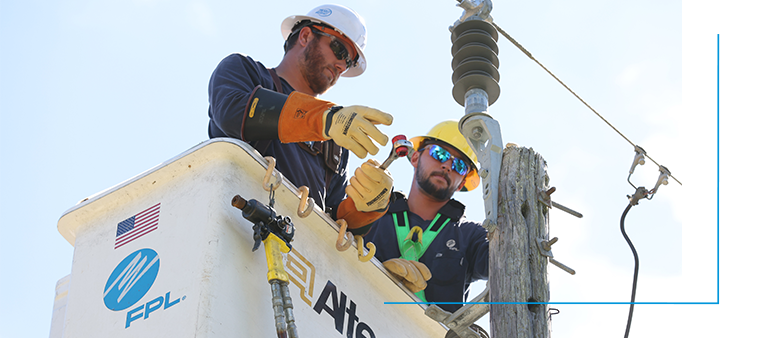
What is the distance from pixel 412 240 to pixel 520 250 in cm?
181

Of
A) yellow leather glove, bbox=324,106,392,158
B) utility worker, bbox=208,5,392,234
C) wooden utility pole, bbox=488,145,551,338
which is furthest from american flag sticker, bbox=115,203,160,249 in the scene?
wooden utility pole, bbox=488,145,551,338

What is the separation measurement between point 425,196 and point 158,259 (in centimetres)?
377

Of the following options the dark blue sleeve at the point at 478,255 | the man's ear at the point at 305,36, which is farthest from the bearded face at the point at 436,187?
the man's ear at the point at 305,36

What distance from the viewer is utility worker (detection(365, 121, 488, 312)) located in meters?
6.20

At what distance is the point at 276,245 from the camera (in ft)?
11.5

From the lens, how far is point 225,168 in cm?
362

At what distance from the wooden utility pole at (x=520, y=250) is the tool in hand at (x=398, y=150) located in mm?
620

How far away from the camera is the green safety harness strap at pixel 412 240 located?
6.41m

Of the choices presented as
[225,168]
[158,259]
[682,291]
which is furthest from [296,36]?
[682,291]

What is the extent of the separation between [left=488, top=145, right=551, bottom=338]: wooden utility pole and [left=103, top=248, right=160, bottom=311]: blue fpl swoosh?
1888 mm

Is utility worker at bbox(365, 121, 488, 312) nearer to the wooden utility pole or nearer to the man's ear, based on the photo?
the wooden utility pole

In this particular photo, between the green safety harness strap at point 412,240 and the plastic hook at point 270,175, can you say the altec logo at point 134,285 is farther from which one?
the green safety harness strap at point 412,240

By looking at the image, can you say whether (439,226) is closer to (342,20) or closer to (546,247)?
(546,247)

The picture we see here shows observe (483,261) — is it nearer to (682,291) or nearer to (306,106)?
(682,291)
